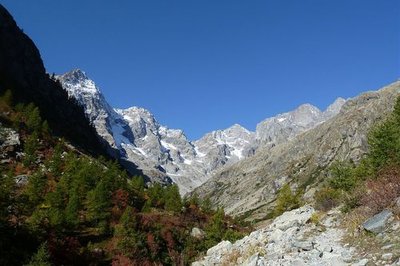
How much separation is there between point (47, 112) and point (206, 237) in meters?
115

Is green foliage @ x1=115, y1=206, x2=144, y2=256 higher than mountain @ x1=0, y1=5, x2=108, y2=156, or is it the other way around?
mountain @ x1=0, y1=5, x2=108, y2=156

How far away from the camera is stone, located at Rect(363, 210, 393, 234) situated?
63.6 ft

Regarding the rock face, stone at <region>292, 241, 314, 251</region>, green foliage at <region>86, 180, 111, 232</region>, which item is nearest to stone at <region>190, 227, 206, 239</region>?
green foliage at <region>86, 180, 111, 232</region>

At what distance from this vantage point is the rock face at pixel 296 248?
19094 mm

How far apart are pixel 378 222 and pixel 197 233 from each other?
4676cm

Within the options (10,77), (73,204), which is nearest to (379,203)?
(73,204)

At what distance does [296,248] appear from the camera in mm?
22016

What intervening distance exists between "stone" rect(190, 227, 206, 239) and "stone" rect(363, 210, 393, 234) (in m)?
44.9

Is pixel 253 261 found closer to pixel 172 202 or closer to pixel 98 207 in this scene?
pixel 98 207

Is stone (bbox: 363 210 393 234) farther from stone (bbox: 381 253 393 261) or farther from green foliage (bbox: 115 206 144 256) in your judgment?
green foliage (bbox: 115 206 144 256)

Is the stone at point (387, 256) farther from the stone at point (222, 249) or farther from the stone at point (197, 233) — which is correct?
the stone at point (197, 233)

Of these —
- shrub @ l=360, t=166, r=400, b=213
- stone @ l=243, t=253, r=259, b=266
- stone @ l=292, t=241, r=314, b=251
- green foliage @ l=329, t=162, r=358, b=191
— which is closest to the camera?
shrub @ l=360, t=166, r=400, b=213

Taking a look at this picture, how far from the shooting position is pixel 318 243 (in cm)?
2194

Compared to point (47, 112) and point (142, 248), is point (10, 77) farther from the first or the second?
point (142, 248)
